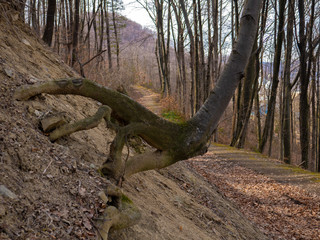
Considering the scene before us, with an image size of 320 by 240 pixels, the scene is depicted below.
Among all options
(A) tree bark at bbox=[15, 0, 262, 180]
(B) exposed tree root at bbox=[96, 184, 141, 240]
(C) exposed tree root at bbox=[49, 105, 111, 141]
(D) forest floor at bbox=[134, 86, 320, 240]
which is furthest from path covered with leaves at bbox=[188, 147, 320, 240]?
(C) exposed tree root at bbox=[49, 105, 111, 141]

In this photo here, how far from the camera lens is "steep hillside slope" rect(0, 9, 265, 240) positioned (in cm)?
192

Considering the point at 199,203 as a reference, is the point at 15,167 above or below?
above

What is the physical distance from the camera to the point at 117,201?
2.60 m

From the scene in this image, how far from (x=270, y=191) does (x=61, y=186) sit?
6.94 metres

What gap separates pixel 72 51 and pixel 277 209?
26.0 feet

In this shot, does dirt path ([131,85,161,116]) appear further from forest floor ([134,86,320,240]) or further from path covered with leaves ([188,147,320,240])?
path covered with leaves ([188,147,320,240])

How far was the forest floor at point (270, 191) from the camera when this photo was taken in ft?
→ 19.5

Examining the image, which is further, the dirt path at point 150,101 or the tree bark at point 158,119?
the dirt path at point 150,101

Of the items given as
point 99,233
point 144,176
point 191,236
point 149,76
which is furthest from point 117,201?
point 149,76

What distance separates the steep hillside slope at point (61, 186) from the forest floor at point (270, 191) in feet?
3.98

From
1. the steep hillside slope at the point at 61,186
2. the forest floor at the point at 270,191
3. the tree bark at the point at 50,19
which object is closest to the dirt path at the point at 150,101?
the forest floor at the point at 270,191

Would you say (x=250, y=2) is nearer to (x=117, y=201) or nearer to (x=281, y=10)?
(x=117, y=201)

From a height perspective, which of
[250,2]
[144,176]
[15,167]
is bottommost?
[144,176]

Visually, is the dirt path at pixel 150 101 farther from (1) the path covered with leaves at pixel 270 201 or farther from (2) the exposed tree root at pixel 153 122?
(2) the exposed tree root at pixel 153 122
